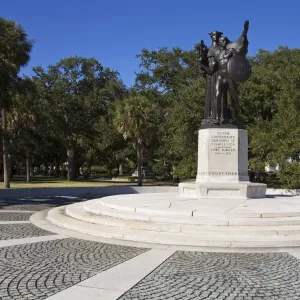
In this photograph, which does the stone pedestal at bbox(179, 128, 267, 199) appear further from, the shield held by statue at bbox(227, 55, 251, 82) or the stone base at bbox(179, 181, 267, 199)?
the shield held by statue at bbox(227, 55, 251, 82)

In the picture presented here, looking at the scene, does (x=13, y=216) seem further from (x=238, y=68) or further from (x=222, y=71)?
(x=238, y=68)

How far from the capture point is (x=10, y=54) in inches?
880

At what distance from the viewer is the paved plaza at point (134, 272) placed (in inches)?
200

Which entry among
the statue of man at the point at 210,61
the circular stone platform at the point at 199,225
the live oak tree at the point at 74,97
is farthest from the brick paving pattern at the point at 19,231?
the live oak tree at the point at 74,97

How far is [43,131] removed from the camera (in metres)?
45.5

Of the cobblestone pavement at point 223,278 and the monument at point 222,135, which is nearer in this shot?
the cobblestone pavement at point 223,278

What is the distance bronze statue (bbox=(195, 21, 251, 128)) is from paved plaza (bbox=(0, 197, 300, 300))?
7.38m

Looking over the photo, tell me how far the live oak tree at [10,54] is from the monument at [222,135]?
9629 mm

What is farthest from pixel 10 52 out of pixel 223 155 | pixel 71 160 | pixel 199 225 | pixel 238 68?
pixel 71 160

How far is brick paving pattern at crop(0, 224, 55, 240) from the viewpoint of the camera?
9.12 m

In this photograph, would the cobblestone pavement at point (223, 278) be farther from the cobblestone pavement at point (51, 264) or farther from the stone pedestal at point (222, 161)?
the stone pedestal at point (222, 161)

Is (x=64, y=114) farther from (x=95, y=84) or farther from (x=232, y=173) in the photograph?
(x=232, y=173)

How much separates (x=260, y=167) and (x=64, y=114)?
85.5ft

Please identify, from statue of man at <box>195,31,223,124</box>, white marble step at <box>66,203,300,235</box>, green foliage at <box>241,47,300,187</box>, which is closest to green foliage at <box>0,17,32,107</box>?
statue of man at <box>195,31,223,124</box>
